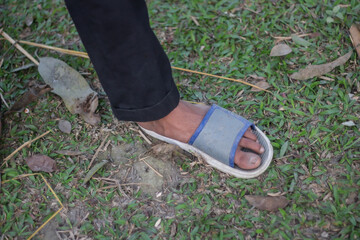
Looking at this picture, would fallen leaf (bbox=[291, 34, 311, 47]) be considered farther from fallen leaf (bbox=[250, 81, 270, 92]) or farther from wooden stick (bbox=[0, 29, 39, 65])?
wooden stick (bbox=[0, 29, 39, 65])

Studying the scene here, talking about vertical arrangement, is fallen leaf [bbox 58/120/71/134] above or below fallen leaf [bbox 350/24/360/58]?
below

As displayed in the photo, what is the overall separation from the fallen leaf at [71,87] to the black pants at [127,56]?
1.69ft

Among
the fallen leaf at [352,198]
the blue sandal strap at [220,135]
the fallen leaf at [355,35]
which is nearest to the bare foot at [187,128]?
the blue sandal strap at [220,135]

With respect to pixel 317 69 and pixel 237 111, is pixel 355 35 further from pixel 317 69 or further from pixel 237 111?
pixel 237 111

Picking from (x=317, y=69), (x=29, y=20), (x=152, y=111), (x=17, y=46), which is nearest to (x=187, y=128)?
(x=152, y=111)

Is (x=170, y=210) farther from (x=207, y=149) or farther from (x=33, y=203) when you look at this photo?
(x=33, y=203)

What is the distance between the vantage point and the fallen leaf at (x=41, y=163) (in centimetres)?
187

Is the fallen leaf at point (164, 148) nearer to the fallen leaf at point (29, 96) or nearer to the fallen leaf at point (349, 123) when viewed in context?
the fallen leaf at point (29, 96)

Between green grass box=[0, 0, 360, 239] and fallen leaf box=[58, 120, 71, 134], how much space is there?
4 cm

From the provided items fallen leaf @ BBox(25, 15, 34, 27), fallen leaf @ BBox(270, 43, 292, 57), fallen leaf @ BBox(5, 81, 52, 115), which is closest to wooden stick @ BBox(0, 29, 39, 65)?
fallen leaf @ BBox(25, 15, 34, 27)

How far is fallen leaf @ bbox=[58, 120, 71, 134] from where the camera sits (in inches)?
79.7

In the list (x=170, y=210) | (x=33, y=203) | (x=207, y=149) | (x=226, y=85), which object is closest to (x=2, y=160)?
(x=33, y=203)

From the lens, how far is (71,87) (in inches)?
82.8

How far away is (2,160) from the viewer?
1948mm
